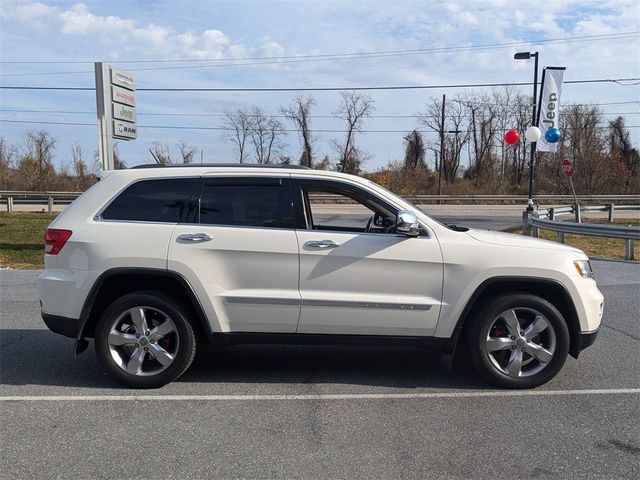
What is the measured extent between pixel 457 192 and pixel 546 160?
9627mm

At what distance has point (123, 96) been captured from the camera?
49.3ft

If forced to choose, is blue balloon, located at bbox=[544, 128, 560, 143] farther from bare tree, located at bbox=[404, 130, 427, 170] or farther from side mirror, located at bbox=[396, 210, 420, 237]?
bare tree, located at bbox=[404, 130, 427, 170]

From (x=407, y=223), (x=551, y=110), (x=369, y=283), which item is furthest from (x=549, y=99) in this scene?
(x=369, y=283)

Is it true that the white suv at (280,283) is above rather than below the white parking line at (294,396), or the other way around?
above

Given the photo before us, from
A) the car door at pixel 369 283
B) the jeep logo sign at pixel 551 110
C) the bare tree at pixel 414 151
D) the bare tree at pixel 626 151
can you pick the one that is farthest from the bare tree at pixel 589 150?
the car door at pixel 369 283

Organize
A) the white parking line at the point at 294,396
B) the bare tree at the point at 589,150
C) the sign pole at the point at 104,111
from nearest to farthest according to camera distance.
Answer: the white parking line at the point at 294,396 → the sign pole at the point at 104,111 → the bare tree at the point at 589,150

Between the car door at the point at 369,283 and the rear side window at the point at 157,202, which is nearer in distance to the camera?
the car door at the point at 369,283

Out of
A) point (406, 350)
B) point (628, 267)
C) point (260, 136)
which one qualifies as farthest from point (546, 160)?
point (406, 350)

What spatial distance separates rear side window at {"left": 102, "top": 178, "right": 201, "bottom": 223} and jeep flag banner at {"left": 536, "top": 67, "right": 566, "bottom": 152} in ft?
62.0

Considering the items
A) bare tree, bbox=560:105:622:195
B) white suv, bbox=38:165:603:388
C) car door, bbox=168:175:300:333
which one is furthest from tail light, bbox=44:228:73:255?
bare tree, bbox=560:105:622:195

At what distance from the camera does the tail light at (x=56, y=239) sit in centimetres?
452

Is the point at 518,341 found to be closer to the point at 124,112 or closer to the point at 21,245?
the point at 124,112

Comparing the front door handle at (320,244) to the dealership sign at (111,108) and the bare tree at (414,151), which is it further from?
the bare tree at (414,151)

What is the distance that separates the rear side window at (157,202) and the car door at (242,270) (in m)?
0.15
